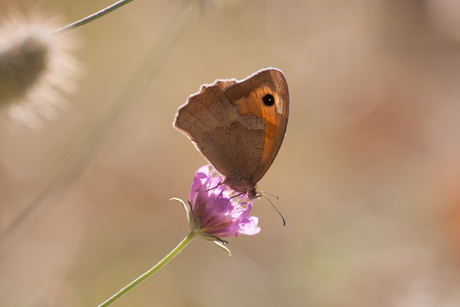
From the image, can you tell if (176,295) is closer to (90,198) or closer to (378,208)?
(90,198)

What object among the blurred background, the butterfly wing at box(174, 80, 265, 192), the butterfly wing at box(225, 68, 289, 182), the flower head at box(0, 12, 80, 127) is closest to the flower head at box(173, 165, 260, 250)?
the butterfly wing at box(174, 80, 265, 192)

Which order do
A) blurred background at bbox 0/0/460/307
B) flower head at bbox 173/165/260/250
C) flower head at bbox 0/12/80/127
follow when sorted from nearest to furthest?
flower head at bbox 173/165/260/250 → flower head at bbox 0/12/80/127 → blurred background at bbox 0/0/460/307

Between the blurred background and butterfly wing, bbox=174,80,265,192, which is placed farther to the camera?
the blurred background

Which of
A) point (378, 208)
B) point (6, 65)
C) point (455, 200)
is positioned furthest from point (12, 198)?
point (455, 200)

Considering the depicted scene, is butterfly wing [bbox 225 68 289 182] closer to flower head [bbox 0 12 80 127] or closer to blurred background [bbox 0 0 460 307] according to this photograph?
flower head [bbox 0 12 80 127]

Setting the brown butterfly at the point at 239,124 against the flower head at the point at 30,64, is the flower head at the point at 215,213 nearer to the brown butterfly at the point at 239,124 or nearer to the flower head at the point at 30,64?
the brown butterfly at the point at 239,124

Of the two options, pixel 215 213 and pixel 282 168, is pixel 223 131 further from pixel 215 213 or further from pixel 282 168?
pixel 282 168

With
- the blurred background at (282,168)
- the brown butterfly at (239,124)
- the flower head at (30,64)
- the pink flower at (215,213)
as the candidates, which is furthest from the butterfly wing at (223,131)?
the blurred background at (282,168)
